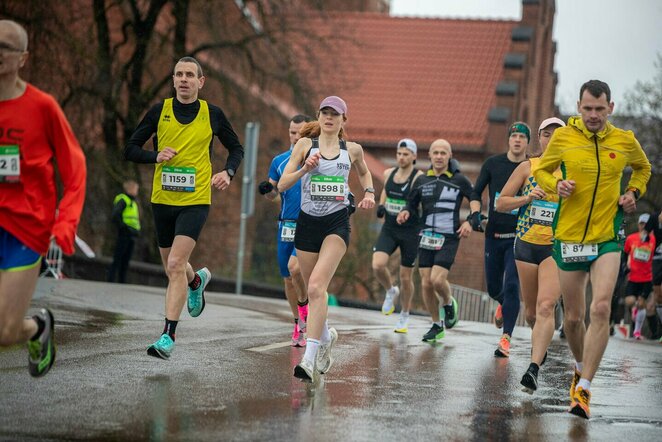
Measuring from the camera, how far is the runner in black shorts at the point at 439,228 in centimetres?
1459

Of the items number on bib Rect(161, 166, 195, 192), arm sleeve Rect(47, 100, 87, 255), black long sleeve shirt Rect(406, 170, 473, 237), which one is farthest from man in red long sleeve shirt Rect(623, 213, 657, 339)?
arm sleeve Rect(47, 100, 87, 255)

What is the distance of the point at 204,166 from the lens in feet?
32.6

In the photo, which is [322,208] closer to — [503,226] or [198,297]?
[198,297]

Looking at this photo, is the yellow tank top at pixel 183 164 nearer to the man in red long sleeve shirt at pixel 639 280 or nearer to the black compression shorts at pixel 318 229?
the black compression shorts at pixel 318 229

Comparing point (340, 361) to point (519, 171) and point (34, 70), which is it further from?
point (34, 70)

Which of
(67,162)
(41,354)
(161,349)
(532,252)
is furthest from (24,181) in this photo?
(532,252)

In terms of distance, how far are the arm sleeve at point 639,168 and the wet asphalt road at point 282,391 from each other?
1704 millimetres

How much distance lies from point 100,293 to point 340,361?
7.00 m

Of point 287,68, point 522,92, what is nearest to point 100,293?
point 287,68

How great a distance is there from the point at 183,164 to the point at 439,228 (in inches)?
219

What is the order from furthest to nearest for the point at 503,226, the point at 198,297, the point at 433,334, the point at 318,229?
the point at 433,334 < the point at 503,226 < the point at 198,297 < the point at 318,229

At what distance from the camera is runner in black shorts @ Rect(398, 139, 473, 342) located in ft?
47.9

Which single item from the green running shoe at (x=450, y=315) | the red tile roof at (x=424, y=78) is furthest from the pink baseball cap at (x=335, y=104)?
the red tile roof at (x=424, y=78)

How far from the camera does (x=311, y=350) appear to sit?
8930mm
